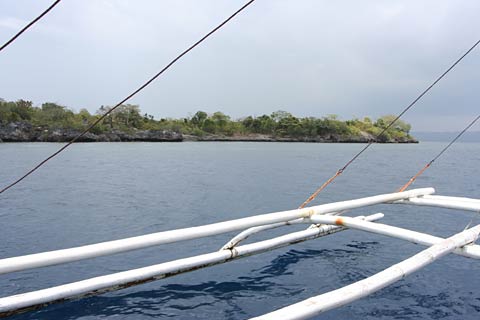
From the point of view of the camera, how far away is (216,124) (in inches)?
5689

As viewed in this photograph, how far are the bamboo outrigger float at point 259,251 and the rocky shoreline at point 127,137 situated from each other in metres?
96.7

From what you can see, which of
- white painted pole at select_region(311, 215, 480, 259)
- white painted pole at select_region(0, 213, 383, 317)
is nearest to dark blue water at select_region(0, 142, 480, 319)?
white painted pole at select_region(0, 213, 383, 317)

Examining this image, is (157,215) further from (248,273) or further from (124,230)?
(248,273)

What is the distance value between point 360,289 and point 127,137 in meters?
115

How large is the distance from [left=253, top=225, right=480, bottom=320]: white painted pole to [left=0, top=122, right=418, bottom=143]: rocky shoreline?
99865 millimetres

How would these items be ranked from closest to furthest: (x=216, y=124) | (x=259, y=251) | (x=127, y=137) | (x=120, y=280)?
(x=120, y=280) → (x=259, y=251) → (x=127, y=137) → (x=216, y=124)

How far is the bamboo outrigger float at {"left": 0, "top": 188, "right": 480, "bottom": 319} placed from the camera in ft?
10.5

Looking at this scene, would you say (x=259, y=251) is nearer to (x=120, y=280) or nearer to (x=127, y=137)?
(x=120, y=280)

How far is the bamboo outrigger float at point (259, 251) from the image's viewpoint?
10.5 ft

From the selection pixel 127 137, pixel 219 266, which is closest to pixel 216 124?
pixel 127 137

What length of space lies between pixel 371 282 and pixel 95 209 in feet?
43.4

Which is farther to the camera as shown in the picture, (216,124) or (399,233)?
(216,124)

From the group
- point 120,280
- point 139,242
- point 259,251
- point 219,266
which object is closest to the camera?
point 139,242

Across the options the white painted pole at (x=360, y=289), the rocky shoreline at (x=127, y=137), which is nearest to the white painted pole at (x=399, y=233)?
the white painted pole at (x=360, y=289)
